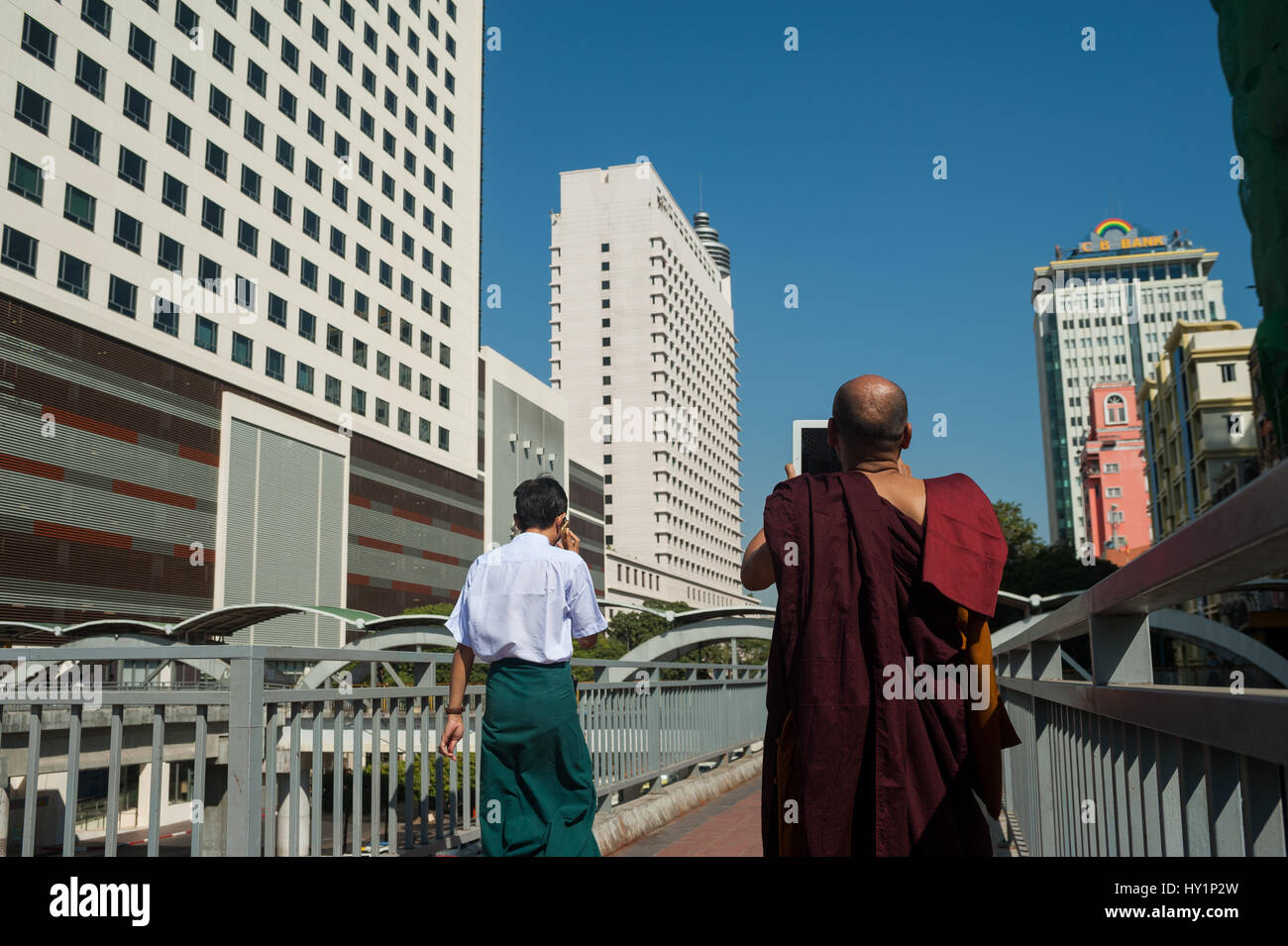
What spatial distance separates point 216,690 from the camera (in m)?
3.75

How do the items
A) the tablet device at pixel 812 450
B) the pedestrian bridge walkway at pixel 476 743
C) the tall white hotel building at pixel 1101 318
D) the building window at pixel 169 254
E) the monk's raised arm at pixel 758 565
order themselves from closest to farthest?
1. the pedestrian bridge walkway at pixel 476 743
2. the monk's raised arm at pixel 758 565
3. the tablet device at pixel 812 450
4. the building window at pixel 169 254
5. the tall white hotel building at pixel 1101 318

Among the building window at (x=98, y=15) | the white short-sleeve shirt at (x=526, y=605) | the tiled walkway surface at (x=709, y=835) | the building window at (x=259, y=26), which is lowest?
the tiled walkway surface at (x=709, y=835)

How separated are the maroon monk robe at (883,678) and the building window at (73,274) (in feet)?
121

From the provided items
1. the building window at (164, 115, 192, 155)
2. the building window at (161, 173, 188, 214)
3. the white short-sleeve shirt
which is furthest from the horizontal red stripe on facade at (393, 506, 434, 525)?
the white short-sleeve shirt

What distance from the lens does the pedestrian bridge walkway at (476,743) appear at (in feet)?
5.35

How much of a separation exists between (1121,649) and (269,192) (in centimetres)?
4892

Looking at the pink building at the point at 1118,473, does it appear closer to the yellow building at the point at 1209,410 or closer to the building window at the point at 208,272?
the yellow building at the point at 1209,410

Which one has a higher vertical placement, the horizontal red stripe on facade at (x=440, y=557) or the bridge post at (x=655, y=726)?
the horizontal red stripe on facade at (x=440, y=557)

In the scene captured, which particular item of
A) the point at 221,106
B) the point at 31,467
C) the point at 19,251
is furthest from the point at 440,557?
the point at 19,251

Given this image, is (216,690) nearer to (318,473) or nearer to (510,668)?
(510,668)

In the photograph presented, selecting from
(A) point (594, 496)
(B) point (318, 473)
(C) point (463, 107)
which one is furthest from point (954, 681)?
(A) point (594, 496)

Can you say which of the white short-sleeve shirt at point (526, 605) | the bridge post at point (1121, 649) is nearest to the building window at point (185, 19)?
the white short-sleeve shirt at point (526, 605)

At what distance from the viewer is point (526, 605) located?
446 cm

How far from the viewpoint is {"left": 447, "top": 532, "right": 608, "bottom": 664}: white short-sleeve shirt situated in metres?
4.43
